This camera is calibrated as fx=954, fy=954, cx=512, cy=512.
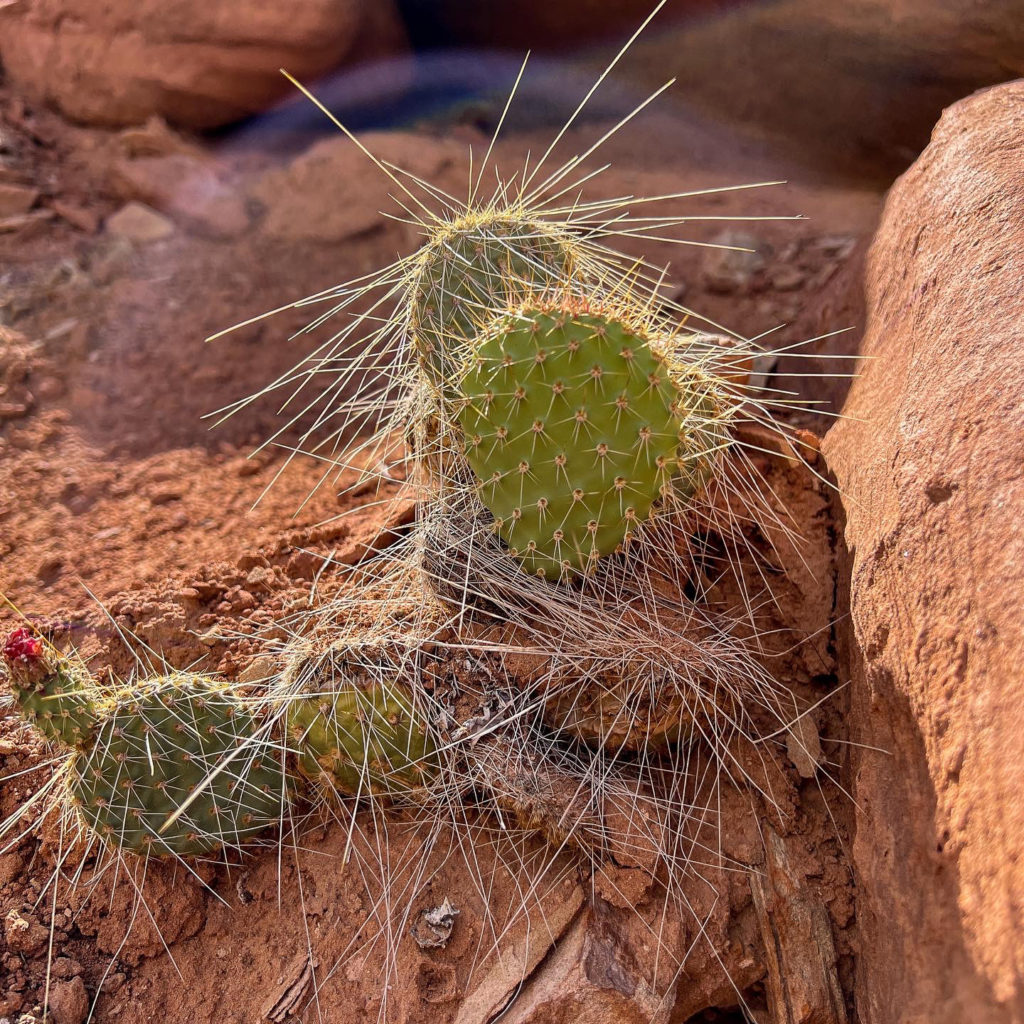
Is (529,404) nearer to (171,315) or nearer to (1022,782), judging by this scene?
(1022,782)

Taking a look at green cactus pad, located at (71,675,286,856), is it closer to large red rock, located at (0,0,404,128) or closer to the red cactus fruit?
the red cactus fruit

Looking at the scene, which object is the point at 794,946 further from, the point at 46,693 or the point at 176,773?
the point at 46,693

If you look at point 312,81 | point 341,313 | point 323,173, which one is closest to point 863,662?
point 341,313

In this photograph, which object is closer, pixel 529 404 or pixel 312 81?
pixel 529 404

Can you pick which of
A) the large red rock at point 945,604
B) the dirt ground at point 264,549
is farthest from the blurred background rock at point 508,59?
the large red rock at point 945,604

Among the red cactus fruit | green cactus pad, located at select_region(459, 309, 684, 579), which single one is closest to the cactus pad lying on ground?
the red cactus fruit
